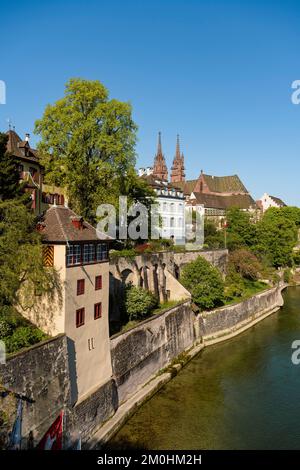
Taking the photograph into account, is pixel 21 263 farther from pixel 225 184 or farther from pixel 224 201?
pixel 225 184

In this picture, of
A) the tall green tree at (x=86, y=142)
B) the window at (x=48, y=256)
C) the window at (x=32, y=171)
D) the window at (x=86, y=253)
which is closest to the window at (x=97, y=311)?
the window at (x=86, y=253)

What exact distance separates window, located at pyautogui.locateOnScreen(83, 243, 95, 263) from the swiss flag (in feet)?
25.3

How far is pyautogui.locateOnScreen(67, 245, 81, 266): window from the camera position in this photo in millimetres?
20400

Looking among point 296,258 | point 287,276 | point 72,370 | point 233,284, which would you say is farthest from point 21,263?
point 296,258

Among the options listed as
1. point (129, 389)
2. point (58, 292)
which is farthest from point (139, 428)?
point (58, 292)

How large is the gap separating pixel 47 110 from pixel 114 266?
43.0 feet

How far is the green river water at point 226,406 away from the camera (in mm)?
21328

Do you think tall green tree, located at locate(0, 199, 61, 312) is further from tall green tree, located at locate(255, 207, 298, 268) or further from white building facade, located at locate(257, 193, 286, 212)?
white building facade, located at locate(257, 193, 286, 212)

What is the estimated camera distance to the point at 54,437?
18.2m

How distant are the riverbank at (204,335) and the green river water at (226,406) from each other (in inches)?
18.5

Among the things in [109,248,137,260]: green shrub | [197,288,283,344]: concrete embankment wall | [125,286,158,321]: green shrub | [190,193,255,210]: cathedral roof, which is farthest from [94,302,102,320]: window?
[190,193,255,210]: cathedral roof

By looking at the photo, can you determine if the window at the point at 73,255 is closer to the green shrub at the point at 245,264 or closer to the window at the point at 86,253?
the window at the point at 86,253

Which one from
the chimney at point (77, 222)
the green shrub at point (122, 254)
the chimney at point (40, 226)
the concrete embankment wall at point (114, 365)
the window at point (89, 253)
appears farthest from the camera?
the green shrub at point (122, 254)
